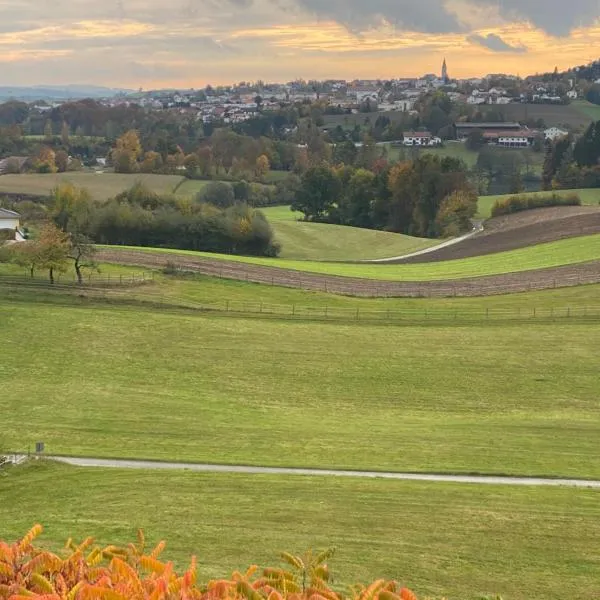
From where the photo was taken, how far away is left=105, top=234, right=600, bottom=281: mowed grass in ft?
205

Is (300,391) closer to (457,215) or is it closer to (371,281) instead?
(371,281)

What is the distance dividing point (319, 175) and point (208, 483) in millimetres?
92105

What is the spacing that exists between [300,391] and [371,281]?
80.3 feet

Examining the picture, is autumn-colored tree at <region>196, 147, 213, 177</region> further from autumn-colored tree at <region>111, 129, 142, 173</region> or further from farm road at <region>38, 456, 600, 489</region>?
farm road at <region>38, 456, 600, 489</region>

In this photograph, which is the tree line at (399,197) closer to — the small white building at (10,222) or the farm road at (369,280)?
the farm road at (369,280)

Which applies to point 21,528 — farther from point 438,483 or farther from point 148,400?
point 148,400

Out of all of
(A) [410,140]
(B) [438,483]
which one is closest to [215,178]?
(A) [410,140]

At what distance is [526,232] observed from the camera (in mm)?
81438

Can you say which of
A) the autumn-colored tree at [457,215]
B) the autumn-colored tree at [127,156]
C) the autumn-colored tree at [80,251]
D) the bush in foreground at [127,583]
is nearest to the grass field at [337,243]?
the autumn-colored tree at [457,215]

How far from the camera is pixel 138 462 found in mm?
24141

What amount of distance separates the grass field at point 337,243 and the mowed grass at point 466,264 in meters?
12.2

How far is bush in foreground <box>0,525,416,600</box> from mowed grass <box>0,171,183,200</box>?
338 ft

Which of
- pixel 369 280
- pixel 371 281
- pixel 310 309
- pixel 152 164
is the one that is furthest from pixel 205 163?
pixel 310 309

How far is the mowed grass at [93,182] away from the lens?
11531cm
